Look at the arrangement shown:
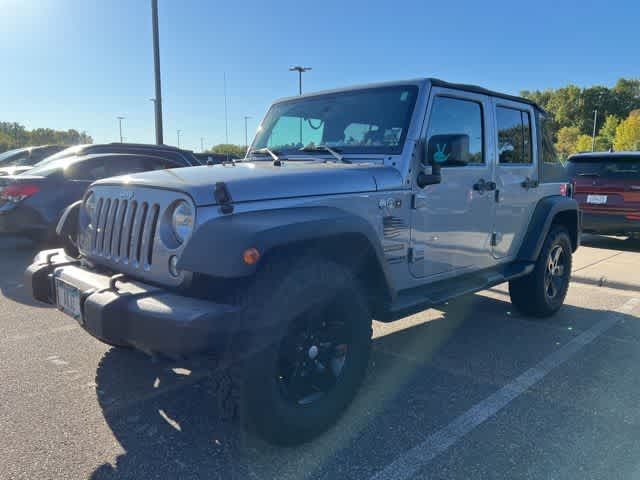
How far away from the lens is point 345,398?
2.77 metres

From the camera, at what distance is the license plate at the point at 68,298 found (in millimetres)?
2577

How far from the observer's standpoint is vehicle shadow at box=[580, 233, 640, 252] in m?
9.15

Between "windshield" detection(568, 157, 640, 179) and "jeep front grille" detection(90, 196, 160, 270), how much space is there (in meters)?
8.48

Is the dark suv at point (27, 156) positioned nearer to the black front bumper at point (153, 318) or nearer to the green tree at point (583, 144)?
the black front bumper at point (153, 318)

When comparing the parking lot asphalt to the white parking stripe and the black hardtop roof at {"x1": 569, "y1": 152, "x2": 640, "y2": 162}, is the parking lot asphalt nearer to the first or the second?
the white parking stripe

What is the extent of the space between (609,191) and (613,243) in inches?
64.7

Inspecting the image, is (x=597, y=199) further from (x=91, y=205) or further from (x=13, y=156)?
(x=13, y=156)

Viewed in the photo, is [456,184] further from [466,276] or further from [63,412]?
[63,412]

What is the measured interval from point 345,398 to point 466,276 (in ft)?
5.48

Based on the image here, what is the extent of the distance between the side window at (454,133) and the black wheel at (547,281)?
4.58 ft

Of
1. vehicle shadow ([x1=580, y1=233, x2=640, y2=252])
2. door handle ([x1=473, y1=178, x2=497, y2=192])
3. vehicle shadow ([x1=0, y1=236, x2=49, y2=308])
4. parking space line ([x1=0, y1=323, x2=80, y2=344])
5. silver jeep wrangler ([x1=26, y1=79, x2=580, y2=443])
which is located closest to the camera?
silver jeep wrangler ([x1=26, y1=79, x2=580, y2=443])

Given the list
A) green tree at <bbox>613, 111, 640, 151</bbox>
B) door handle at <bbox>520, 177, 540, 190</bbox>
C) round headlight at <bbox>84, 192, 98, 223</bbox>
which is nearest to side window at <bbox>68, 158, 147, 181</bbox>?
round headlight at <bbox>84, 192, 98, 223</bbox>

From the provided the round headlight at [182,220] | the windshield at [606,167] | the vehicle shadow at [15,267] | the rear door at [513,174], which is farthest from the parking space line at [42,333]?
the windshield at [606,167]

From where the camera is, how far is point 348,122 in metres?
3.57
